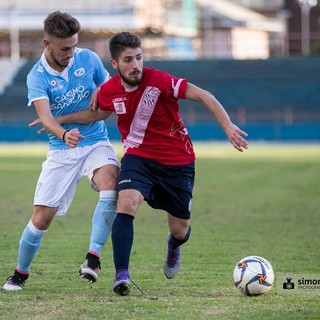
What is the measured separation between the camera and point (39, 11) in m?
53.9

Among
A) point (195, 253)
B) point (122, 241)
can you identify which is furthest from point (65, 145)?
point (195, 253)

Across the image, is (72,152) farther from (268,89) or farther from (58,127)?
(268,89)

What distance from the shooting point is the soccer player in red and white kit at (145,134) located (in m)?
6.88

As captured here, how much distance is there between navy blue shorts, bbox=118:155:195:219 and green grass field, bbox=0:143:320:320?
67cm

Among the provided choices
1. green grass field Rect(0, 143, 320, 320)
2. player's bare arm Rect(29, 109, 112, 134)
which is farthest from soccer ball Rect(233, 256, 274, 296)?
player's bare arm Rect(29, 109, 112, 134)

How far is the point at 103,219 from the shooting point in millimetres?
7254

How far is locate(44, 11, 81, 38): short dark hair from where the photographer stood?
7117mm

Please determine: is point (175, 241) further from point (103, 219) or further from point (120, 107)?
point (120, 107)

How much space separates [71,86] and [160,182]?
1061 millimetres

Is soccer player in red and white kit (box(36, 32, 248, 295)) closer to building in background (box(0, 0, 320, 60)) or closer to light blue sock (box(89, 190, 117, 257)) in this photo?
light blue sock (box(89, 190, 117, 257))

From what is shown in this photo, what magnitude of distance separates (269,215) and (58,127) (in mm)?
7271

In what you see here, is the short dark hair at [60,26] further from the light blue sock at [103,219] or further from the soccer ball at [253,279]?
the soccer ball at [253,279]

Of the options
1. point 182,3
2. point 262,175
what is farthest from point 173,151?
point 182,3

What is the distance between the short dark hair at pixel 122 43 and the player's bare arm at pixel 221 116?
0.51 meters
